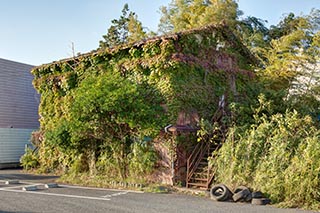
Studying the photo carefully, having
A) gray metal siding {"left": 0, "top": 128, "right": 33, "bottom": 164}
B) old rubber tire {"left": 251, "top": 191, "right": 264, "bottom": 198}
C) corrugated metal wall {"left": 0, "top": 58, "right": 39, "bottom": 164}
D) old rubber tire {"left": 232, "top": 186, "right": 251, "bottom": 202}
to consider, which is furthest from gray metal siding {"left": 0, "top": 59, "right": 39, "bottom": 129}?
old rubber tire {"left": 251, "top": 191, "right": 264, "bottom": 198}

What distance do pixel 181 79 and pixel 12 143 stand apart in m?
9.43

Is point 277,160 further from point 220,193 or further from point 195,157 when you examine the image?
point 195,157

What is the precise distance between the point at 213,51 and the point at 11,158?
10197 mm

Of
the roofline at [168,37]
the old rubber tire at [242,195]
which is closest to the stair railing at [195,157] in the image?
the old rubber tire at [242,195]

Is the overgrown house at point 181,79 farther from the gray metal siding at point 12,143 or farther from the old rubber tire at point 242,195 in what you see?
the gray metal siding at point 12,143

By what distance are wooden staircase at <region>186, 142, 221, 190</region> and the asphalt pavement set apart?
95 cm

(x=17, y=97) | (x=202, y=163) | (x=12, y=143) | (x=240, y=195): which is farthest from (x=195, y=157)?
(x=17, y=97)

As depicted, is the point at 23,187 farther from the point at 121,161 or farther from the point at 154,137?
the point at 154,137

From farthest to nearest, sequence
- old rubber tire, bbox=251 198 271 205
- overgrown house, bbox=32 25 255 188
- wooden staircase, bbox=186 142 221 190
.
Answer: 1. overgrown house, bbox=32 25 255 188
2. wooden staircase, bbox=186 142 221 190
3. old rubber tire, bbox=251 198 271 205

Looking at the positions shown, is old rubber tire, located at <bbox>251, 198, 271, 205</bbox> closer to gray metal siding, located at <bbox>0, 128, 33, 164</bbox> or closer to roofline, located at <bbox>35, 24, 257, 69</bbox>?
roofline, located at <bbox>35, 24, 257, 69</bbox>

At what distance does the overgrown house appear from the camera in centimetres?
1080

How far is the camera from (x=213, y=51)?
13062 mm

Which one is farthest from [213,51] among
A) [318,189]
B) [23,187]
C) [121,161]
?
[23,187]

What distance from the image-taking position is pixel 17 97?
61.2 ft
